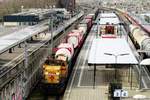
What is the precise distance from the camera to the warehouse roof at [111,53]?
30.8 m

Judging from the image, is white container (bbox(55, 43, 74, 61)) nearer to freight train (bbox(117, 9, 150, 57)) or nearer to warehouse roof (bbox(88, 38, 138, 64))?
warehouse roof (bbox(88, 38, 138, 64))

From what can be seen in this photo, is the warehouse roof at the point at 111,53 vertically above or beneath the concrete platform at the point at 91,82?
above

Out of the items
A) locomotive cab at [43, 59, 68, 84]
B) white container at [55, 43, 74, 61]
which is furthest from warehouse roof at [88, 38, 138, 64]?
locomotive cab at [43, 59, 68, 84]

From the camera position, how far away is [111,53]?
1339 inches

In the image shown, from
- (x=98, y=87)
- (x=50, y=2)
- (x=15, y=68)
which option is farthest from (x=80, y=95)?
(x=50, y=2)

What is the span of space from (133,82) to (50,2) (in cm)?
10377

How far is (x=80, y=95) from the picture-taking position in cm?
2827

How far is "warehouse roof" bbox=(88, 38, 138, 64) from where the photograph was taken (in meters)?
30.8

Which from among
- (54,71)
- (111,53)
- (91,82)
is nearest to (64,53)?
(91,82)

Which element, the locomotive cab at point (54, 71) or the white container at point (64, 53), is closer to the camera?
the locomotive cab at point (54, 71)

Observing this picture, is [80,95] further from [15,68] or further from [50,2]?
[50,2]

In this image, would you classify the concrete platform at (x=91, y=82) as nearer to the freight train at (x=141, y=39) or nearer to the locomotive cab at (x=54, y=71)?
the locomotive cab at (x=54, y=71)

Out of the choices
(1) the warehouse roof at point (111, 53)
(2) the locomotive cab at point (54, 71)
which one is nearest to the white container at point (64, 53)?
(2) the locomotive cab at point (54, 71)

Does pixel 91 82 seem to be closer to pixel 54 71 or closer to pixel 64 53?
pixel 64 53
